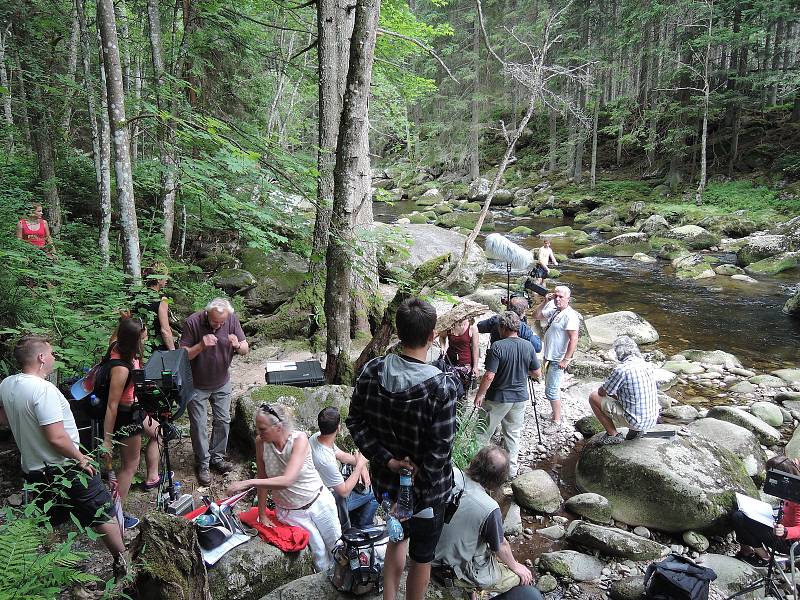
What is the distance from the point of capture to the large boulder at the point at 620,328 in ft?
34.4

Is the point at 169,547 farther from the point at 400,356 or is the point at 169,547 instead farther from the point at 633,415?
the point at 633,415

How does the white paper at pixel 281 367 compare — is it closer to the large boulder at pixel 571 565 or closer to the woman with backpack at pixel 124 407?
the woman with backpack at pixel 124 407

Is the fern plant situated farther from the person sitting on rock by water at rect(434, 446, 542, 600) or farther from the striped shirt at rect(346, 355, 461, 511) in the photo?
the person sitting on rock by water at rect(434, 446, 542, 600)

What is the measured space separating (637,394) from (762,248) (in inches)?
589

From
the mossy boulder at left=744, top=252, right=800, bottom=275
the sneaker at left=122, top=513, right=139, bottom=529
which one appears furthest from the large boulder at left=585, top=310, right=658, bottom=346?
the sneaker at left=122, top=513, right=139, bottom=529

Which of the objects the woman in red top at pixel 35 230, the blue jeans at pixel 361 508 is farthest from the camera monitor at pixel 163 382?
the woman in red top at pixel 35 230

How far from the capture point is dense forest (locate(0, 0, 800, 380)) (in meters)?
5.23

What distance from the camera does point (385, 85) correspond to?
40.0ft

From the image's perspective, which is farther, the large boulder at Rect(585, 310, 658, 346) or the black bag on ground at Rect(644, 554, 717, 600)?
the large boulder at Rect(585, 310, 658, 346)

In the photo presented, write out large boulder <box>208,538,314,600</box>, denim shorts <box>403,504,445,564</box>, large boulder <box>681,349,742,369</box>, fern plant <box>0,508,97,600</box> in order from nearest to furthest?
fern plant <box>0,508,97,600</box>
denim shorts <box>403,504,445,564</box>
large boulder <box>208,538,314,600</box>
large boulder <box>681,349,742,369</box>

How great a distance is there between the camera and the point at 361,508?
412 cm

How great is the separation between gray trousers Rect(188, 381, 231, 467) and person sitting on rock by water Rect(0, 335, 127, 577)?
147cm

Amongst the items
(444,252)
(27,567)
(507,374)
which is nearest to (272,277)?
(444,252)

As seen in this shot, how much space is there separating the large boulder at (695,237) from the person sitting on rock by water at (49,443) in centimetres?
2035
